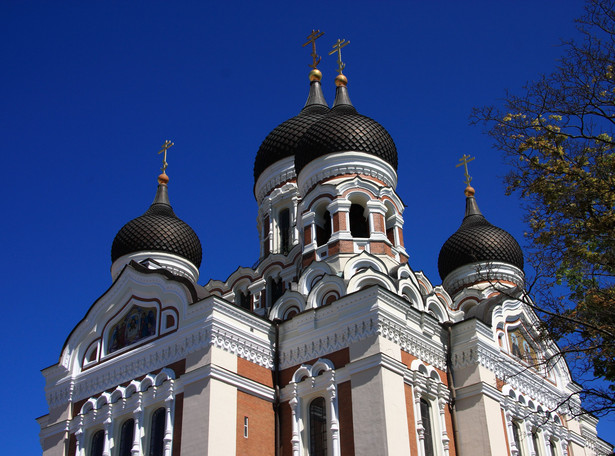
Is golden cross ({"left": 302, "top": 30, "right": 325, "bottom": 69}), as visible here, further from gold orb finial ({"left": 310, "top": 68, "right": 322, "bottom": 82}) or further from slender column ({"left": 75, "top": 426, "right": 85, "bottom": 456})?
slender column ({"left": 75, "top": 426, "right": 85, "bottom": 456})

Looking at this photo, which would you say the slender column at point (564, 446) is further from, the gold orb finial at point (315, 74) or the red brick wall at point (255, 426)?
the gold orb finial at point (315, 74)

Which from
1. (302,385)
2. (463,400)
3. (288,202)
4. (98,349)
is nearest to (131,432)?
(98,349)

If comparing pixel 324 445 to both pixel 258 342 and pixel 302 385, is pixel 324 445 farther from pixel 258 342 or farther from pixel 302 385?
pixel 258 342

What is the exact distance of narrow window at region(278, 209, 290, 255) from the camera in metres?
17.8

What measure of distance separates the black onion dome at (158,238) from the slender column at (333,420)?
7.06m

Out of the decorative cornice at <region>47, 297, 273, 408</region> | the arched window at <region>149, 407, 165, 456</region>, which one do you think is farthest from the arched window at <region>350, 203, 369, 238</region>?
the arched window at <region>149, 407, 165, 456</region>

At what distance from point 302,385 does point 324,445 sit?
3.54 ft

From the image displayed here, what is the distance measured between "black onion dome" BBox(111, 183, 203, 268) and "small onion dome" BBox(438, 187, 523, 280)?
647cm

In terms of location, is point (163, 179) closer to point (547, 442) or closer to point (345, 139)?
point (345, 139)

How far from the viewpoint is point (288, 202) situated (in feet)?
60.4

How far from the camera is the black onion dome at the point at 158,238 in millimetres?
18000

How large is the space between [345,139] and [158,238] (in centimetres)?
521

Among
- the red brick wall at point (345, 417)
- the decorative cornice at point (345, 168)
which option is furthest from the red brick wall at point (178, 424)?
the decorative cornice at point (345, 168)

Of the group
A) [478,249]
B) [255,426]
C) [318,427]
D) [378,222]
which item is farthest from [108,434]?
[478,249]
